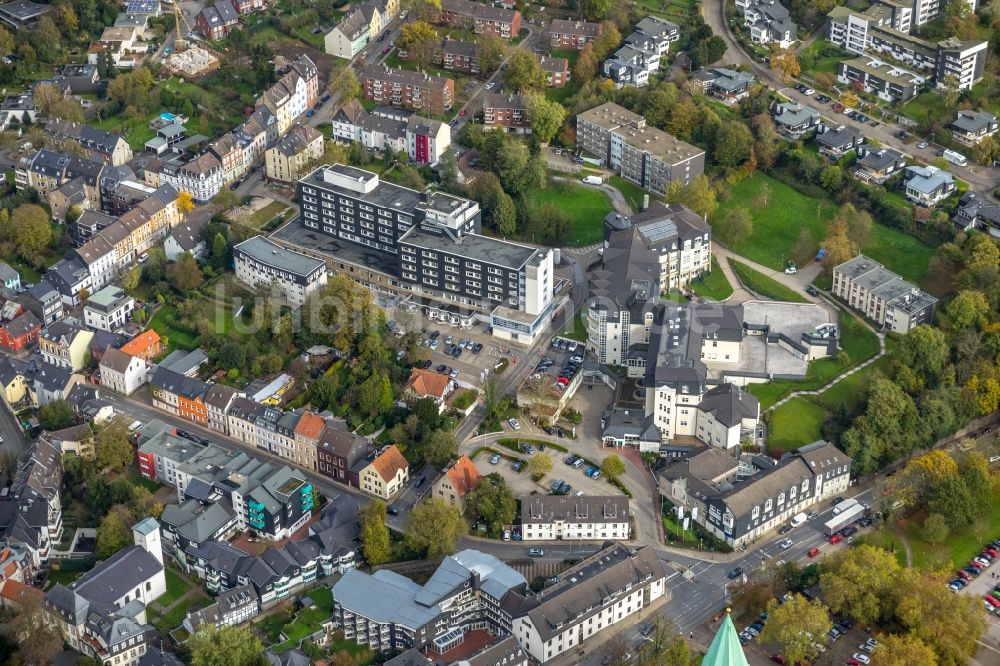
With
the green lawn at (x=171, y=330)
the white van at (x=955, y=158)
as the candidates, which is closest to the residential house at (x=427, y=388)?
the green lawn at (x=171, y=330)

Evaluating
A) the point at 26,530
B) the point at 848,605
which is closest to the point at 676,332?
the point at 848,605

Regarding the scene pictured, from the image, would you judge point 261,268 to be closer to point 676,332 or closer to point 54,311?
point 54,311

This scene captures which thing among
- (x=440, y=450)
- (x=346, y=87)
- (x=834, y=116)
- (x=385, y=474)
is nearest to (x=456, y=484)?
(x=440, y=450)

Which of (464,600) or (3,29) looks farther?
(3,29)

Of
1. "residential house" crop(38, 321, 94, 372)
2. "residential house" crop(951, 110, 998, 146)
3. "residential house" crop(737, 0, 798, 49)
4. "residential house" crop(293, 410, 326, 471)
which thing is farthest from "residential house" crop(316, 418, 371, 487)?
"residential house" crop(737, 0, 798, 49)

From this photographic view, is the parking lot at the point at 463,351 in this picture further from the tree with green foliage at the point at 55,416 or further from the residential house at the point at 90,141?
the residential house at the point at 90,141

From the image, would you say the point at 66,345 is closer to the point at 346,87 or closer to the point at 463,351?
the point at 463,351
